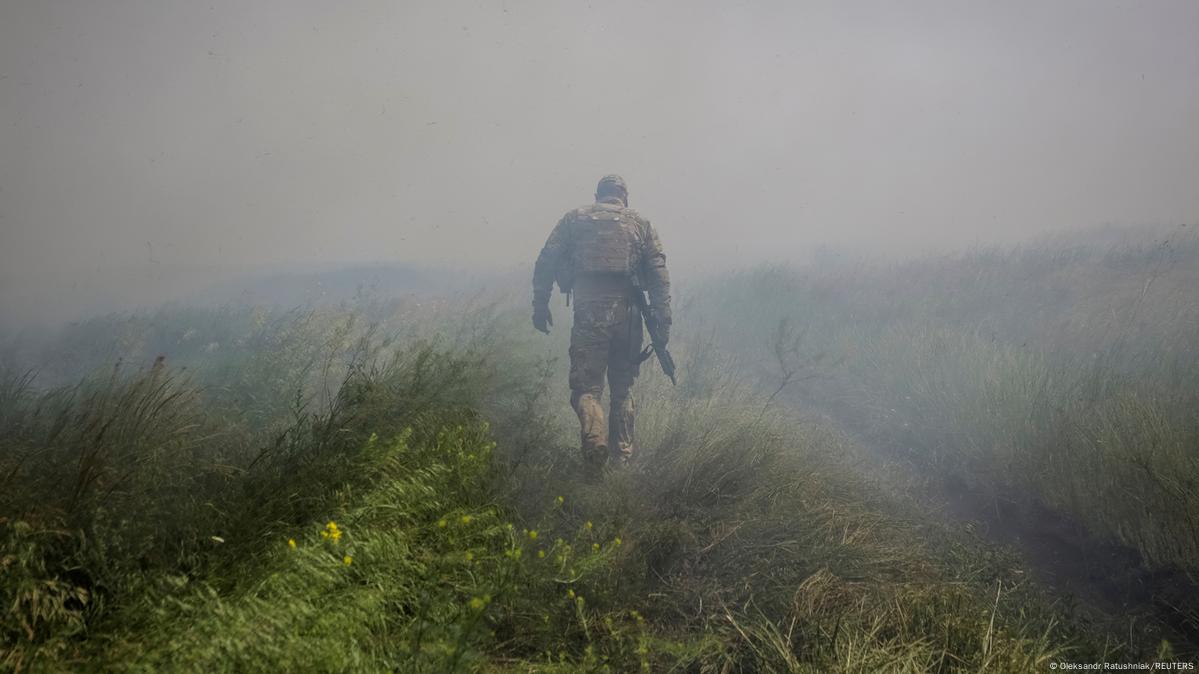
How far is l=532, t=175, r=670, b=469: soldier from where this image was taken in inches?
193

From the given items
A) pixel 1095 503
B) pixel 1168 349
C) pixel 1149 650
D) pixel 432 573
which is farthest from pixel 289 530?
pixel 1168 349

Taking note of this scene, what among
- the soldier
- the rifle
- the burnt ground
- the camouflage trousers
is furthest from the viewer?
the rifle

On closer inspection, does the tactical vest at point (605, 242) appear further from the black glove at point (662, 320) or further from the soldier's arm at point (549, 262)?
the black glove at point (662, 320)

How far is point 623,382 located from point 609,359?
0.89ft

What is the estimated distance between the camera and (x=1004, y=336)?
8.02 meters

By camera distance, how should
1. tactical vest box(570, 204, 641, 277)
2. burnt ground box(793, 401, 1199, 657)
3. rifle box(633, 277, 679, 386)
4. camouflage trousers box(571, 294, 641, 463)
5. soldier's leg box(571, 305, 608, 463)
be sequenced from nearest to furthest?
burnt ground box(793, 401, 1199, 657), soldier's leg box(571, 305, 608, 463), camouflage trousers box(571, 294, 641, 463), tactical vest box(570, 204, 641, 277), rifle box(633, 277, 679, 386)

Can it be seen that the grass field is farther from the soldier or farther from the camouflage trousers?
the soldier

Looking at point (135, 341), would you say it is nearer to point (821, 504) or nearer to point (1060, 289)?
point (821, 504)

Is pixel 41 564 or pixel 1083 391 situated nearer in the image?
pixel 41 564

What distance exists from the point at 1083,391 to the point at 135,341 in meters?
12.2

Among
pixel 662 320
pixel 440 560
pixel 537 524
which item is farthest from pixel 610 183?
pixel 440 560

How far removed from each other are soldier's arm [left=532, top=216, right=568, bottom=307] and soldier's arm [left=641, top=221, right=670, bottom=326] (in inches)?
35.0

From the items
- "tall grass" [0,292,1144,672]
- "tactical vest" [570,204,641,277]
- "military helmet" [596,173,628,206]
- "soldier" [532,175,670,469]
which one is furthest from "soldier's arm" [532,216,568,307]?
"tall grass" [0,292,1144,672]

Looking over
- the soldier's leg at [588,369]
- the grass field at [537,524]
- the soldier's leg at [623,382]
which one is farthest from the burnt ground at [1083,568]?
the soldier's leg at [588,369]
